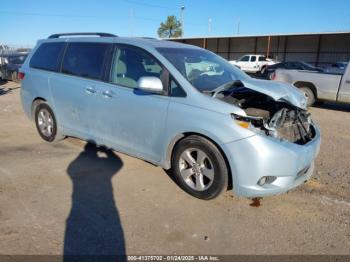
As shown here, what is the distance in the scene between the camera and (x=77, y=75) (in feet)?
16.7

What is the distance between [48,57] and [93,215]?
339 centimetres

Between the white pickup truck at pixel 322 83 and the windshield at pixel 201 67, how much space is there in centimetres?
682

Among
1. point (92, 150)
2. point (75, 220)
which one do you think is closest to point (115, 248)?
point (75, 220)

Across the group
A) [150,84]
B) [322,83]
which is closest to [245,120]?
[150,84]

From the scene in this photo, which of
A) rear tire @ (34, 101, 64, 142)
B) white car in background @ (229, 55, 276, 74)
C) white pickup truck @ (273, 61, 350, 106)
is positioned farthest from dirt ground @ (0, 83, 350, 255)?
white car in background @ (229, 55, 276, 74)

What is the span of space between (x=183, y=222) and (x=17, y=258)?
5.07 feet

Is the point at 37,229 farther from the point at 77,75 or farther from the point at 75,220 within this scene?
the point at 77,75

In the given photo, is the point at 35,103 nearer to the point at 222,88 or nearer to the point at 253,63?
the point at 222,88

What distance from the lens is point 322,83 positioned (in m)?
11.0

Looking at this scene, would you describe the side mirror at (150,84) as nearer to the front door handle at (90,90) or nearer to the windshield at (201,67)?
the windshield at (201,67)

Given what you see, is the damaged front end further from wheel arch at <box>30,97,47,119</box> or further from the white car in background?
the white car in background

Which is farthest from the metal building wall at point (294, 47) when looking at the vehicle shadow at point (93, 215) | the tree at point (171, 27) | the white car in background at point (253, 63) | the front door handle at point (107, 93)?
the vehicle shadow at point (93, 215)

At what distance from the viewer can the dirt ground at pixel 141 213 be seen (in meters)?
3.07

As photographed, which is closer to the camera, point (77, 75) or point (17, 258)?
point (17, 258)
